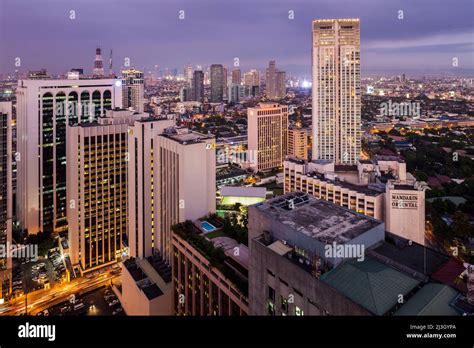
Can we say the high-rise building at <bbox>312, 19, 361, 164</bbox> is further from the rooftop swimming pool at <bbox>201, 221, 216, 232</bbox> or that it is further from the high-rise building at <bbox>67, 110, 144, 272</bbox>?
the rooftop swimming pool at <bbox>201, 221, 216, 232</bbox>

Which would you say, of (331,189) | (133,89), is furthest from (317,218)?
(133,89)

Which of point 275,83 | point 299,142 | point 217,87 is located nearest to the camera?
point 299,142

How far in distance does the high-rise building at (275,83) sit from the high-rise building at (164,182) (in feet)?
63.4

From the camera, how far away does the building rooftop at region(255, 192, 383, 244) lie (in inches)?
110

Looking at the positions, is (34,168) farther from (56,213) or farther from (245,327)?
(245,327)

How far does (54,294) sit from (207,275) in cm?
446

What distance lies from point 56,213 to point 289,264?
968 cm

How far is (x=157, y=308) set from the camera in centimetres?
585

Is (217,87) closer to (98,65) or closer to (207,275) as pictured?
(98,65)

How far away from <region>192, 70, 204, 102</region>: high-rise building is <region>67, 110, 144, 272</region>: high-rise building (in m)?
21.3

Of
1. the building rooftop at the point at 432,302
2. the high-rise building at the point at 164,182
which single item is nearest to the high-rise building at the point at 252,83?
the high-rise building at the point at 164,182

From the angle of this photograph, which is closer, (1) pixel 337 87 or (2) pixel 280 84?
(1) pixel 337 87

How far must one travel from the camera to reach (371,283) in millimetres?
2148
